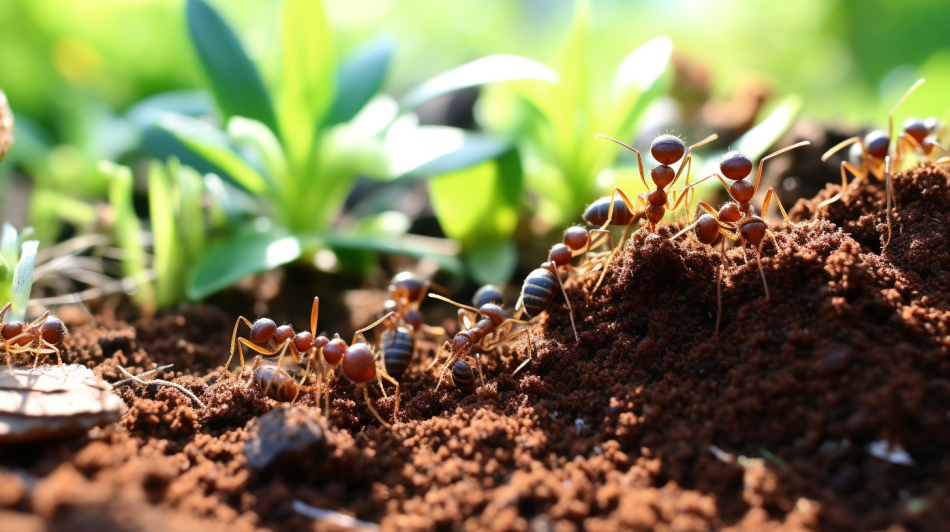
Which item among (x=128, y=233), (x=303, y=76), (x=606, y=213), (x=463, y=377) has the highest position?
(x=303, y=76)

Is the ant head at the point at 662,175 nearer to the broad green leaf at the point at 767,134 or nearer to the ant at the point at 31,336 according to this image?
the broad green leaf at the point at 767,134

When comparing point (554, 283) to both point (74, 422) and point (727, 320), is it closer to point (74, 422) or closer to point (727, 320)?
point (727, 320)

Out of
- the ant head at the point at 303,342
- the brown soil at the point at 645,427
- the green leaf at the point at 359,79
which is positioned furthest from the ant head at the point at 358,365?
the green leaf at the point at 359,79

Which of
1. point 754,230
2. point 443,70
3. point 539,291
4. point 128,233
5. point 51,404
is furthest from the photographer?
point 443,70

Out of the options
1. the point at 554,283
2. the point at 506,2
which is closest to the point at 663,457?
the point at 554,283

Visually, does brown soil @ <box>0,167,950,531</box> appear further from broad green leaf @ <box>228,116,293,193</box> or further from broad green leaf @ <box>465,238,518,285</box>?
broad green leaf @ <box>228,116,293,193</box>

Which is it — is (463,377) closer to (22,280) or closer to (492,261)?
(492,261)

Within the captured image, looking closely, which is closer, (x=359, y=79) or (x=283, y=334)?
(x=283, y=334)

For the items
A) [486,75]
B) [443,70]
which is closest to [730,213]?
[486,75]
